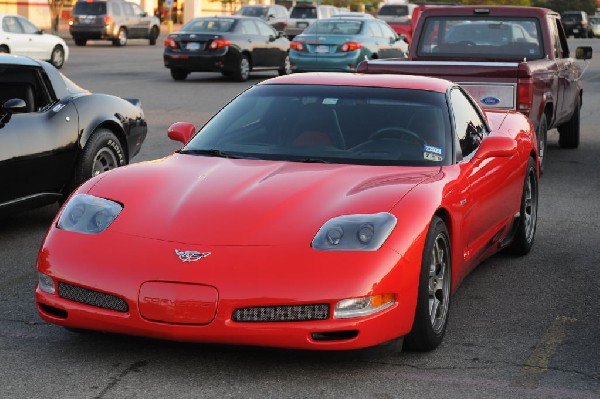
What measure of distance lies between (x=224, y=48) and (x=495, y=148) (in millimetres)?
21634

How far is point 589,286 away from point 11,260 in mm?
3783

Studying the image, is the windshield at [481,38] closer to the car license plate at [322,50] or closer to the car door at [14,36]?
the car license plate at [322,50]

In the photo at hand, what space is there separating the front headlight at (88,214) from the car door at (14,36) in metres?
25.0

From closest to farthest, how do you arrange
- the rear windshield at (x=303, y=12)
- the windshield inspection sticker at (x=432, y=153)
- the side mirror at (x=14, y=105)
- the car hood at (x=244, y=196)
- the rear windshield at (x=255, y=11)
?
the car hood at (x=244, y=196) < the windshield inspection sticker at (x=432, y=153) < the side mirror at (x=14, y=105) < the rear windshield at (x=255, y=11) < the rear windshield at (x=303, y=12)

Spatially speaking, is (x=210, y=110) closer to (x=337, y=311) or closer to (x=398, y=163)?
(x=398, y=163)

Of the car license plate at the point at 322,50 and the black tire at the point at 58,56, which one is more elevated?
the car license plate at the point at 322,50

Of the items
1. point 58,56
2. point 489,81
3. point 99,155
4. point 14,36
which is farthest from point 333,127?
point 58,56

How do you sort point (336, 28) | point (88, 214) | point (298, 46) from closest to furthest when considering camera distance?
point (88, 214)
point (298, 46)
point (336, 28)

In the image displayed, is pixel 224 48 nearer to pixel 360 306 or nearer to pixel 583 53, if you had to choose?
pixel 583 53

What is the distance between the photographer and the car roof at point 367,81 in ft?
24.2

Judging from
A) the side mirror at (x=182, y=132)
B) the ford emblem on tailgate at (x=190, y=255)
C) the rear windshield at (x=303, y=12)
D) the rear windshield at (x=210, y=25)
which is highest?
the side mirror at (x=182, y=132)

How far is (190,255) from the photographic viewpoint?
550 centimetres

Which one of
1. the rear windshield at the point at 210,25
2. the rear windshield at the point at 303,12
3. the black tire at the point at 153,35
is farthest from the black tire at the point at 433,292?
the rear windshield at the point at 303,12

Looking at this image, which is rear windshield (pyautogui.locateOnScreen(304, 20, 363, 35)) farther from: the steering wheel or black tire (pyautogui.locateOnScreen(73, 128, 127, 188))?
the steering wheel
